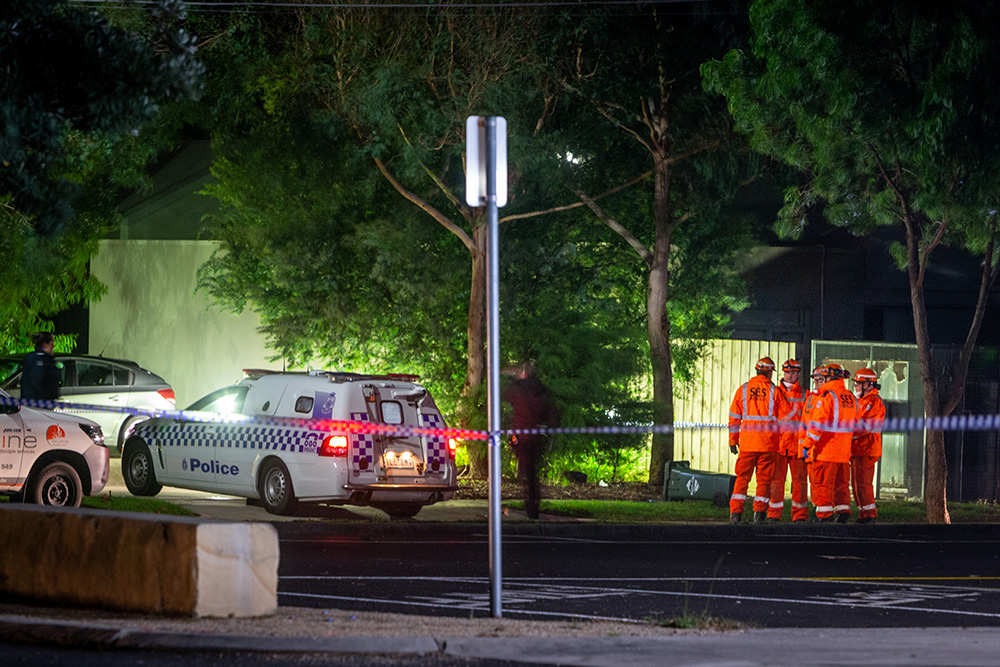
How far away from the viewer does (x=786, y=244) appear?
78.1ft

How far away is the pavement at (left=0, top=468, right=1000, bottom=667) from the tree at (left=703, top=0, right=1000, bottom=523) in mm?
9191

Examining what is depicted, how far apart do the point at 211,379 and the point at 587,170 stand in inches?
301

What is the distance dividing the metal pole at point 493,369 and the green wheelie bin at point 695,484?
1006 cm

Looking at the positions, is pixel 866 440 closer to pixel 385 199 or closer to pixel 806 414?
pixel 806 414

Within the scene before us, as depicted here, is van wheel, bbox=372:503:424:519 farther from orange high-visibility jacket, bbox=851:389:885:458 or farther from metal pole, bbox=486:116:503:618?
metal pole, bbox=486:116:503:618

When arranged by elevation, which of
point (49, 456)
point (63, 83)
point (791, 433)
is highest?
point (63, 83)

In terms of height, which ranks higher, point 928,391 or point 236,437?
point 928,391

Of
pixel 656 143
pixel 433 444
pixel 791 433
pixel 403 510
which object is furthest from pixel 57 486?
pixel 656 143

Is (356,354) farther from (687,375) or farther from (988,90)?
(988,90)

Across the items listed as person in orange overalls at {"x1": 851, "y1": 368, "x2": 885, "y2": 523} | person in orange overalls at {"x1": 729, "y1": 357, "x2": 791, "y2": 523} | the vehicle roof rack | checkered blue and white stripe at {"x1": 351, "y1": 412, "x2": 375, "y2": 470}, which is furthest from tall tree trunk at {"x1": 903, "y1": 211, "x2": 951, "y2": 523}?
checkered blue and white stripe at {"x1": 351, "y1": 412, "x2": 375, "y2": 470}

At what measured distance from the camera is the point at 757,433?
1620 centimetres

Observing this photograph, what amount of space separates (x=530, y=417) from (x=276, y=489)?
114 inches

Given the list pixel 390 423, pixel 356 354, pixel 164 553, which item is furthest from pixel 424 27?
pixel 164 553

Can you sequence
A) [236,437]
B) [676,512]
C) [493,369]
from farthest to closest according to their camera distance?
1. [676,512]
2. [236,437]
3. [493,369]
